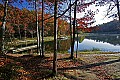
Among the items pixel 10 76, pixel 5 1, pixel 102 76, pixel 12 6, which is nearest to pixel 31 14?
pixel 12 6

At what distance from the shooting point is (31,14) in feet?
99.0

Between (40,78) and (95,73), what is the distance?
623 centimetres

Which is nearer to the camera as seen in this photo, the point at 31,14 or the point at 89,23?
the point at 89,23

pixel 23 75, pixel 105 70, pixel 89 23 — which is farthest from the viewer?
pixel 89 23

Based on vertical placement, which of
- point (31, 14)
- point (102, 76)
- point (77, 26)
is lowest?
point (102, 76)

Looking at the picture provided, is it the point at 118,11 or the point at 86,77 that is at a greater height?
the point at 118,11

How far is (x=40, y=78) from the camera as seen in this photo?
13141mm

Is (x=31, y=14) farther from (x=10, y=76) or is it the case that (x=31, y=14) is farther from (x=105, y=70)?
(x=10, y=76)

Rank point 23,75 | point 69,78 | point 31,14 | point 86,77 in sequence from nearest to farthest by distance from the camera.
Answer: point 23,75
point 69,78
point 86,77
point 31,14

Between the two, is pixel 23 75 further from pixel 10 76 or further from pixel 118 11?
pixel 118 11

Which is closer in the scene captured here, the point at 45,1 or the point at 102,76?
the point at 102,76

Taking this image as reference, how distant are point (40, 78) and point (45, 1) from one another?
1091cm

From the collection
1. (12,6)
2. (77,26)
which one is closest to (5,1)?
(12,6)

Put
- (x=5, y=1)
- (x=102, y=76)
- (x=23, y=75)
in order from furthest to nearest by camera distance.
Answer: (x=5, y=1) < (x=102, y=76) < (x=23, y=75)
